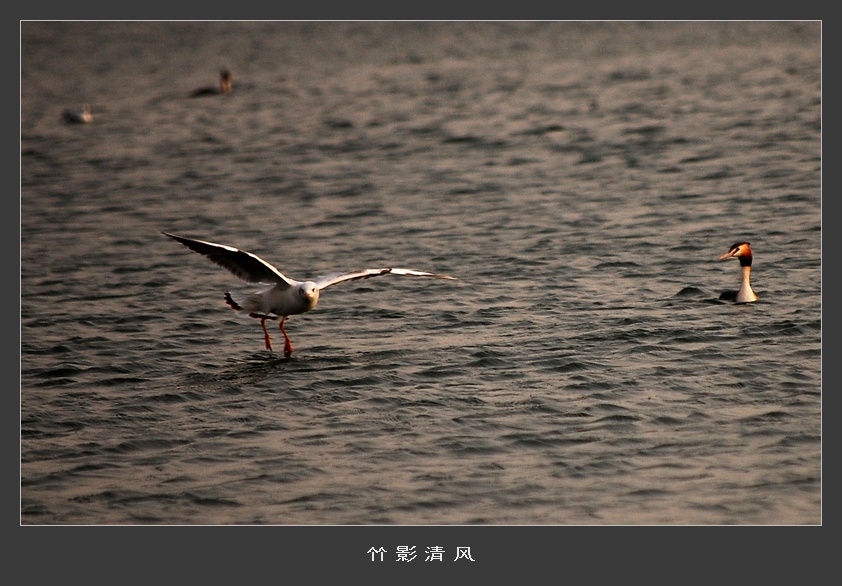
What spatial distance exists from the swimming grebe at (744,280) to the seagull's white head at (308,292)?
510cm

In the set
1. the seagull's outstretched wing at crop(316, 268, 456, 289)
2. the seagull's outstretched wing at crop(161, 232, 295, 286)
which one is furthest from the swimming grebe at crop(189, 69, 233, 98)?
the seagull's outstretched wing at crop(316, 268, 456, 289)

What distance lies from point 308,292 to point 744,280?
17.7 feet

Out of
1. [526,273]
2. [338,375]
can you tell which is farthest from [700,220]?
[338,375]

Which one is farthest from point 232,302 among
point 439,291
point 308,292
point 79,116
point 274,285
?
point 79,116

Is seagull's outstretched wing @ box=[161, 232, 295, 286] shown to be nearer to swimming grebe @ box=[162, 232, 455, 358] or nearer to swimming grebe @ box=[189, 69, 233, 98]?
swimming grebe @ box=[162, 232, 455, 358]

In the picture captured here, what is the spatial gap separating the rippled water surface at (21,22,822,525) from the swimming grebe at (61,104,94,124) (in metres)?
0.16

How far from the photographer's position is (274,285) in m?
13.7

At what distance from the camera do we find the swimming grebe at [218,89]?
29.4 m

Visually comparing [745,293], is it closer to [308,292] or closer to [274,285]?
[308,292]

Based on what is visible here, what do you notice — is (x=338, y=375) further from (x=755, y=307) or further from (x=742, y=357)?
(x=755, y=307)

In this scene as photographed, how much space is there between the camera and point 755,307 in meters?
14.8

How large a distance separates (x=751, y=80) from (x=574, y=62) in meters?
5.04

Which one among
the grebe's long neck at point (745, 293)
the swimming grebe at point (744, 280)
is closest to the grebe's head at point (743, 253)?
the swimming grebe at point (744, 280)

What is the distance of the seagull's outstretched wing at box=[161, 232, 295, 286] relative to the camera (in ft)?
41.7
